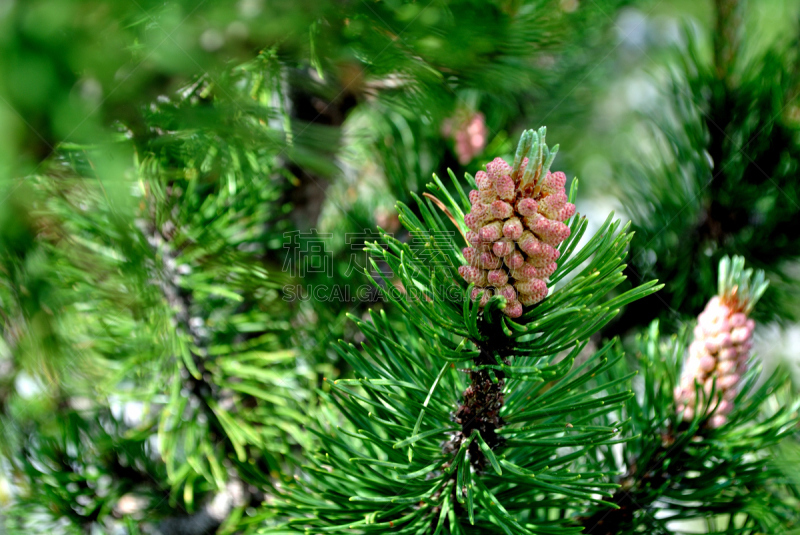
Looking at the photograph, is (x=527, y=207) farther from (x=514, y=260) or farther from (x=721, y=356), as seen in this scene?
(x=721, y=356)

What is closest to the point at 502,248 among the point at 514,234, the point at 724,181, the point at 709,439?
the point at 514,234

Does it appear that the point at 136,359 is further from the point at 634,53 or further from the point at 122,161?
the point at 634,53

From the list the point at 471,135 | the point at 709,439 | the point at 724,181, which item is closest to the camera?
the point at 709,439

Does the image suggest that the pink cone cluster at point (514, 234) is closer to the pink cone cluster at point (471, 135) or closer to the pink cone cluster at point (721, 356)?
the pink cone cluster at point (721, 356)

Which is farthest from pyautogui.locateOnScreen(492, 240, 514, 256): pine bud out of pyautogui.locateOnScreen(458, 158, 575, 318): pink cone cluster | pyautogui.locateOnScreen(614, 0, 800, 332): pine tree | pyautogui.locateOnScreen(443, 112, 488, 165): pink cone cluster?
pyautogui.locateOnScreen(443, 112, 488, 165): pink cone cluster

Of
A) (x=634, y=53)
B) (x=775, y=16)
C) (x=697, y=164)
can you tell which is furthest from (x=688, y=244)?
(x=634, y=53)

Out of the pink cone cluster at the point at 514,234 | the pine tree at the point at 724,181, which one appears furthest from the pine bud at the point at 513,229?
the pine tree at the point at 724,181
